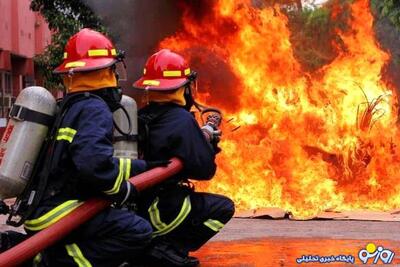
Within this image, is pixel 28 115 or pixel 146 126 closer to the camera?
pixel 28 115

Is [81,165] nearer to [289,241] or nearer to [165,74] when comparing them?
[165,74]

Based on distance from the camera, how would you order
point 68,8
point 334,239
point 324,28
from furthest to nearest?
point 324,28 < point 68,8 < point 334,239

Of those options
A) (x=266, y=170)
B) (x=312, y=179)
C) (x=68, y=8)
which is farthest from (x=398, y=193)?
(x=68, y=8)

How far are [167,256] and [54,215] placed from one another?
1.31m

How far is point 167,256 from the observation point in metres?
4.36

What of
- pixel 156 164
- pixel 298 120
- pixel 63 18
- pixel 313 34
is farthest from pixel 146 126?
pixel 313 34

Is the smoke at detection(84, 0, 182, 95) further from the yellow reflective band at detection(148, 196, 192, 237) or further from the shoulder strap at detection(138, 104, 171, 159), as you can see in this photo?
the yellow reflective band at detection(148, 196, 192, 237)

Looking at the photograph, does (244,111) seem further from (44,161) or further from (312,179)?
(44,161)

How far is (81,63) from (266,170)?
4204mm

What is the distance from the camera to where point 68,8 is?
10125 mm

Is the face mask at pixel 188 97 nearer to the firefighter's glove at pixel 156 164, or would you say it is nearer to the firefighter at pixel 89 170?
the firefighter's glove at pixel 156 164

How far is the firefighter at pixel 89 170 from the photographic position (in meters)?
3.20

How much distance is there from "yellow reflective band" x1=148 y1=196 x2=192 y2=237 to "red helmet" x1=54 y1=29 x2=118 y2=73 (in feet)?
3.96

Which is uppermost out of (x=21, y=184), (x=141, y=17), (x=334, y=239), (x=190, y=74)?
(x=141, y=17)
